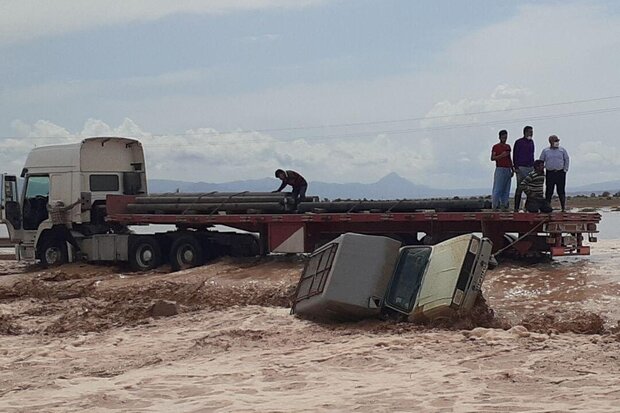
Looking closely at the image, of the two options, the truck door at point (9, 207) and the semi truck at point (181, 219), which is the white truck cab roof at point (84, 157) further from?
the truck door at point (9, 207)

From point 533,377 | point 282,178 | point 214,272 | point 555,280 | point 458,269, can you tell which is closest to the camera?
point 533,377

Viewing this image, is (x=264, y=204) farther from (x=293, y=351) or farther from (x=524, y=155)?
(x=293, y=351)

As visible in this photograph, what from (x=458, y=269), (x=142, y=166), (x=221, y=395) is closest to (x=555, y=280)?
(x=458, y=269)

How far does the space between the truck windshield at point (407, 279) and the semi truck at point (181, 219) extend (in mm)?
3847

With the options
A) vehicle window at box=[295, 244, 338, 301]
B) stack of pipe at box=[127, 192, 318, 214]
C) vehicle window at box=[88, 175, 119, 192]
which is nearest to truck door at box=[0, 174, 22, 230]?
vehicle window at box=[88, 175, 119, 192]

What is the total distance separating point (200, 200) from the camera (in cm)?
1889

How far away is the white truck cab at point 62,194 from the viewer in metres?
19.8

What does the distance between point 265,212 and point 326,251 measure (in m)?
5.69

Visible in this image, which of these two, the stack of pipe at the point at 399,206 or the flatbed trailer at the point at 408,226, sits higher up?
the stack of pipe at the point at 399,206

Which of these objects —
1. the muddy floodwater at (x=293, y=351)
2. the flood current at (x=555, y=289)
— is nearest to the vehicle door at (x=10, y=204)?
the muddy floodwater at (x=293, y=351)

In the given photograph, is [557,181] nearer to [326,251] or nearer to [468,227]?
[468,227]

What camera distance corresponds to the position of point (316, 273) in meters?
12.4

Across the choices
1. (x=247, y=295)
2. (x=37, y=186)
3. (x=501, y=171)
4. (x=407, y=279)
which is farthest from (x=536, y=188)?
(x=37, y=186)

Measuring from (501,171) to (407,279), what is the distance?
197 inches
